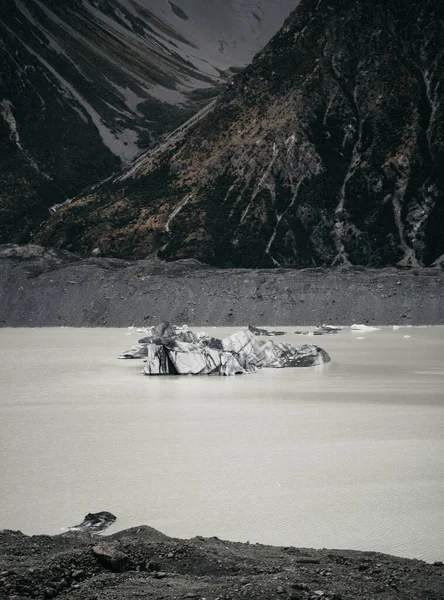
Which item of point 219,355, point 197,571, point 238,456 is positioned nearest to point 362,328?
point 219,355

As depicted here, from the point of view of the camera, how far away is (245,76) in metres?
93.3

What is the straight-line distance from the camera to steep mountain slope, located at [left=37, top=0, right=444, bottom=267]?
79250mm

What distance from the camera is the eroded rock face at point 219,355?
23656 millimetres

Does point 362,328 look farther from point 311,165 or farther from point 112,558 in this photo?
point 112,558

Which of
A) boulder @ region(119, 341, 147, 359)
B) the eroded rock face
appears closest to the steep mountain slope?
boulder @ region(119, 341, 147, 359)

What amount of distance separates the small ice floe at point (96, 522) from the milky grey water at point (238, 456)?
0.10m

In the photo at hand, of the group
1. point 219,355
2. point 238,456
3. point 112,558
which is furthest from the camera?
point 219,355

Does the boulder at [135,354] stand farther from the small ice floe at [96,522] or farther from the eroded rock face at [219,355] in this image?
the small ice floe at [96,522]

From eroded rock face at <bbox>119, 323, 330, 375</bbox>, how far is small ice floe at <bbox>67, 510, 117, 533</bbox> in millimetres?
15283

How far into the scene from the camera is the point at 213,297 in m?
55.3

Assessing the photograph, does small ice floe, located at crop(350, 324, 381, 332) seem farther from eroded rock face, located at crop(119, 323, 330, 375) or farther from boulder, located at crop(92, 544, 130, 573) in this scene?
boulder, located at crop(92, 544, 130, 573)

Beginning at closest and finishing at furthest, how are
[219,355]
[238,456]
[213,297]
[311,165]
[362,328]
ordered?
1. [238,456]
2. [219,355]
3. [362,328]
4. [213,297]
5. [311,165]

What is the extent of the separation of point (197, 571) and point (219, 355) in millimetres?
17501

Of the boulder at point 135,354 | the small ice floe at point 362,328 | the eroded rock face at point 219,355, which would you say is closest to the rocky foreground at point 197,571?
the eroded rock face at point 219,355
